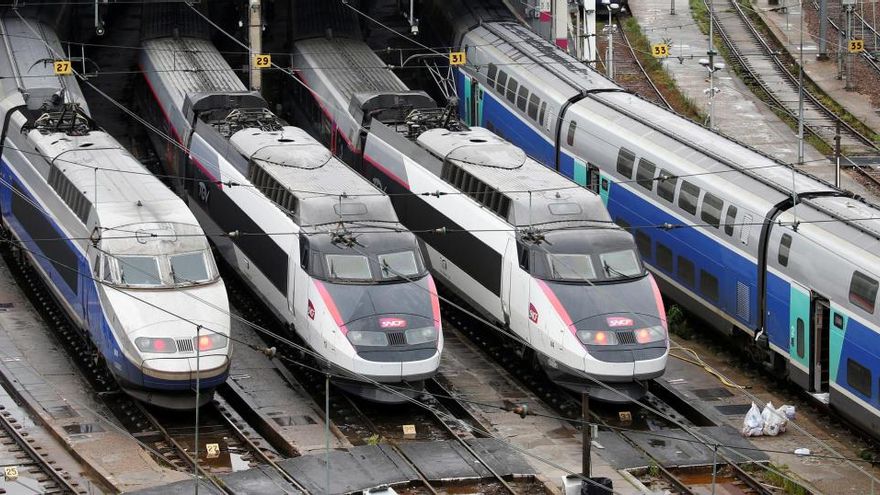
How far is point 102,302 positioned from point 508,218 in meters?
9.97

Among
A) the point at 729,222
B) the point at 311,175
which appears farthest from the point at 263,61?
the point at 729,222

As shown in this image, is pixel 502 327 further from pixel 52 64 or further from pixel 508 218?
pixel 52 64

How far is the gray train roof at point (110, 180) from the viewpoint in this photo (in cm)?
4138

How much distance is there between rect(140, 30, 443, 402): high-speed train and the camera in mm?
38812

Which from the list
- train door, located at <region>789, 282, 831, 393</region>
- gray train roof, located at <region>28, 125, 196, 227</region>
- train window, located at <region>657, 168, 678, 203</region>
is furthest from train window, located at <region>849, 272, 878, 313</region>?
gray train roof, located at <region>28, 125, 196, 227</region>

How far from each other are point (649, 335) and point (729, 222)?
5617 millimetres

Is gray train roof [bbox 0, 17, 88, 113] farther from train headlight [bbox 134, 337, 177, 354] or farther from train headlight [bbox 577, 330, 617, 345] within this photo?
train headlight [bbox 577, 330, 617, 345]

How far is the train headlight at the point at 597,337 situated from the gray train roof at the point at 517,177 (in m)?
3.81

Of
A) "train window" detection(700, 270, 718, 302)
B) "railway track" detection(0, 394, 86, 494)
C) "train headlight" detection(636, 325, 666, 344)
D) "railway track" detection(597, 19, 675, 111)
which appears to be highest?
"train headlight" detection(636, 325, 666, 344)

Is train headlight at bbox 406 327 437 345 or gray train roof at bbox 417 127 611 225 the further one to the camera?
gray train roof at bbox 417 127 611 225

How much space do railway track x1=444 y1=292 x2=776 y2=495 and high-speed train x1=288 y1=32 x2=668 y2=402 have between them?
3.35ft

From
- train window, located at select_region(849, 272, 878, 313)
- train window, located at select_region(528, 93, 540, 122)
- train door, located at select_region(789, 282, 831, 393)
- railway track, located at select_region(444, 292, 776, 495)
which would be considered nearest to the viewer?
railway track, located at select_region(444, 292, 776, 495)

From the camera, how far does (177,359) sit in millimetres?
37812

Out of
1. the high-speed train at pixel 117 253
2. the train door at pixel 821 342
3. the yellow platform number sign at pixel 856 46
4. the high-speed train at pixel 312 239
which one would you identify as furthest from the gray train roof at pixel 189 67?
the yellow platform number sign at pixel 856 46
